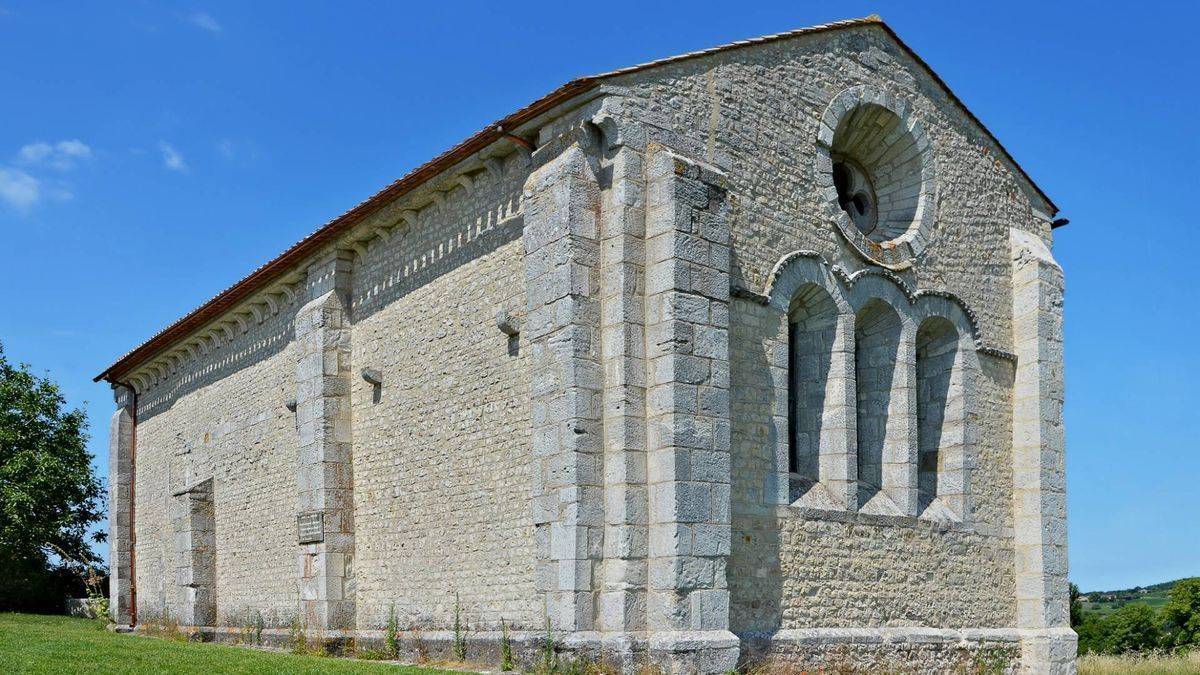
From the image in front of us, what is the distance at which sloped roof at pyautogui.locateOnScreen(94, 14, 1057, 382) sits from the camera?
11523 mm

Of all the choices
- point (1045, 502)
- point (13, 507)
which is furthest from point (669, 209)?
point (13, 507)

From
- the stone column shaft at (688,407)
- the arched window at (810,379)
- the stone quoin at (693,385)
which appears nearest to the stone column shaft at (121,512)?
the stone quoin at (693,385)

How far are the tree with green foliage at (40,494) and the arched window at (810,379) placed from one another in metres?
20.3

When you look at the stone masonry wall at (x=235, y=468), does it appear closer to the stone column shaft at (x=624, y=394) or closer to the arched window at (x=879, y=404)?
the stone column shaft at (x=624, y=394)

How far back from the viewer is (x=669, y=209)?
11.1 m

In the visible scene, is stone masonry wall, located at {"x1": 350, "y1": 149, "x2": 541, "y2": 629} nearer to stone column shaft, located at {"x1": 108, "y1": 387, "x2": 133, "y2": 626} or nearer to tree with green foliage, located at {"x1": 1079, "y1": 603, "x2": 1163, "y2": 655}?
stone column shaft, located at {"x1": 108, "y1": 387, "x2": 133, "y2": 626}

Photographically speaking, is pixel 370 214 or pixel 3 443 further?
pixel 3 443

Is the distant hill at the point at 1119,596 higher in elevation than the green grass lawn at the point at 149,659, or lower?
lower

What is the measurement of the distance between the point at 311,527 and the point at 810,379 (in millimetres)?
6767

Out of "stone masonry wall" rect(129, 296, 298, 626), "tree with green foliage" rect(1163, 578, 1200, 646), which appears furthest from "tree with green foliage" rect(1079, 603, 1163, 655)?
"stone masonry wall" rect(129, 296, 298, 626)

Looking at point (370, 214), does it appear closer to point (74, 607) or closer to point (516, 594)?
point (516, 594)

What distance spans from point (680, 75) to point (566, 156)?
5.34 feet

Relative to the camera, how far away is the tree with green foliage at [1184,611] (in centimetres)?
3139

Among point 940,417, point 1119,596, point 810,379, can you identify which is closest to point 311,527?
point 810,379
